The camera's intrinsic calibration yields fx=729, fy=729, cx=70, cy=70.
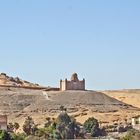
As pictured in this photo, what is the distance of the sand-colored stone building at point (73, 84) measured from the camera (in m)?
124

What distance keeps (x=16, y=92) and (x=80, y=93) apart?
10.9m

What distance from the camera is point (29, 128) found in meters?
89.8

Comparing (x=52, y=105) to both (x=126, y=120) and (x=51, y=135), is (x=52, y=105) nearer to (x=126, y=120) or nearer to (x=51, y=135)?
(x=126, y=120)

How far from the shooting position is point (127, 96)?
469 ft

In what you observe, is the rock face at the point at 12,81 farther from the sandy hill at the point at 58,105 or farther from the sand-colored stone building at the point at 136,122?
the sand-colored stone building at the point at 136,122

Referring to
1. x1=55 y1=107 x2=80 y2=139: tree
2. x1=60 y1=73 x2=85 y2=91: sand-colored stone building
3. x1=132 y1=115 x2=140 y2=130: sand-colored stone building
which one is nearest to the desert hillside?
x1=60 y1=73 x2=85 y2=91: sand-colored stone building

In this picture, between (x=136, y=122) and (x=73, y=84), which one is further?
(x=73, y=84)

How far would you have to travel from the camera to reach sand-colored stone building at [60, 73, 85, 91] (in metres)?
124

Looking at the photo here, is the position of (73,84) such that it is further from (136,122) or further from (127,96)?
(136,122)

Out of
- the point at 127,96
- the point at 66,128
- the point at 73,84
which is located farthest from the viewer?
the point at 127,96

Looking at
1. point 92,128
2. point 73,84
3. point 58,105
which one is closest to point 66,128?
point 92,128

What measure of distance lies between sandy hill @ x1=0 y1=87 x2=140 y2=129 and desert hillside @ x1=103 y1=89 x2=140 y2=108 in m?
11.0

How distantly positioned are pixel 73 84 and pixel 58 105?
859 centimetres

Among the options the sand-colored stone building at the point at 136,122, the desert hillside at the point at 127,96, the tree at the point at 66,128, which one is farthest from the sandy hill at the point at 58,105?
the tree at the point at 66,128
